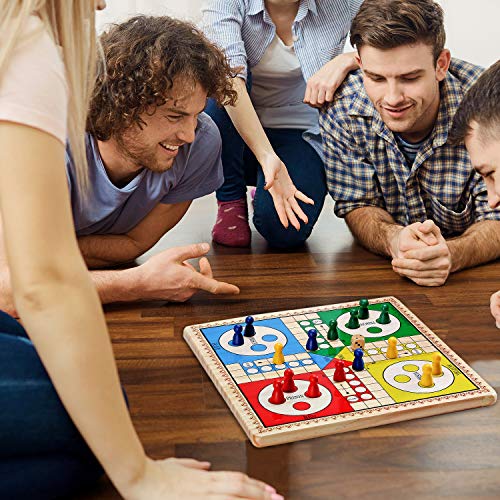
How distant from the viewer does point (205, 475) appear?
117 cm

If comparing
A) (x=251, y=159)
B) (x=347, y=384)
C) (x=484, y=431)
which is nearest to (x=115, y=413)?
(x=347, y=384)

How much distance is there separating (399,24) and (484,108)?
0.44m

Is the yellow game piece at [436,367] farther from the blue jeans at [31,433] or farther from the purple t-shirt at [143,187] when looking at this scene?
the purple t-shirt at [143,187]

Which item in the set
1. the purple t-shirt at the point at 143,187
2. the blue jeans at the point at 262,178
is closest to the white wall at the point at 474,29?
the blue jeans at the point at 262,178

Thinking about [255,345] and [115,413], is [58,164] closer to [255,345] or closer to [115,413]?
[115,413]

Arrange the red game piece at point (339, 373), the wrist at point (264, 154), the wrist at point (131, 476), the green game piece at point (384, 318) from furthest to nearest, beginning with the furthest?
the wrist at point (264, 154) < the green game piece at point (384, 318) < the red game piece at point (339, 373) < the wrist at point (131, 476)

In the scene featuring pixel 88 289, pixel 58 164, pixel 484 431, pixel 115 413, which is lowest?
pixel 484 431

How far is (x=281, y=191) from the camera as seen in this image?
6.75 ft

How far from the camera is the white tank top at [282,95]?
243 cm

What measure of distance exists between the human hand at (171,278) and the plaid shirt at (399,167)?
56 centimetres

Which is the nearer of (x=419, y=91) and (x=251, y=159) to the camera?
(x=419, y=91)

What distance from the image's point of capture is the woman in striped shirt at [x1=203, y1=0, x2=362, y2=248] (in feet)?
7.48

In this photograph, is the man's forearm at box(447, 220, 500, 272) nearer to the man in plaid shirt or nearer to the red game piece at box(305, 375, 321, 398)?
the man in plaid shirt

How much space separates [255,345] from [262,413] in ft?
0.82
